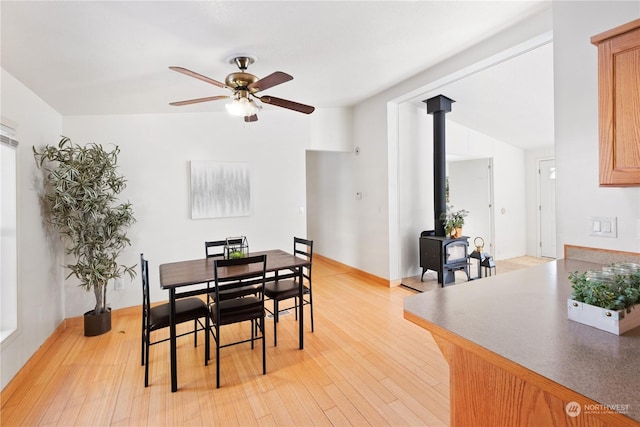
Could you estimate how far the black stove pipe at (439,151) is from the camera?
4.38m

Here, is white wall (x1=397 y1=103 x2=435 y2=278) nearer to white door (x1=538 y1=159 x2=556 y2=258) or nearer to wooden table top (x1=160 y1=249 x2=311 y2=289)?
wooden table top (x1=160 y1=249 x2=311 y2=289)

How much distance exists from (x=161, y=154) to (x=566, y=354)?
4.12m

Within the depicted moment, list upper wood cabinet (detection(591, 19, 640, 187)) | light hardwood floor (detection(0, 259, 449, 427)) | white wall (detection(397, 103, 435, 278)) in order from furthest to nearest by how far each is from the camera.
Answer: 1. white wall (detection(397, 103, 435, 278))
2. light hardwood floor (detection(0, 259, 449, 427))
3. upper wood cabinet (detection(591, 19, 640, 187))

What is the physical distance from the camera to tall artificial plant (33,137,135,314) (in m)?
2.81

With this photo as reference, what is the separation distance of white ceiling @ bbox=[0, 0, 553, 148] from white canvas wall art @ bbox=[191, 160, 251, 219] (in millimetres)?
776

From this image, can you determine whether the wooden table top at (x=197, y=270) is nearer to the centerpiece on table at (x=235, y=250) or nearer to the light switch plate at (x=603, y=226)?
the centerpiece on table at (x=235, y=250)

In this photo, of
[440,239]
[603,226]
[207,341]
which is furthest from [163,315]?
[440,239]

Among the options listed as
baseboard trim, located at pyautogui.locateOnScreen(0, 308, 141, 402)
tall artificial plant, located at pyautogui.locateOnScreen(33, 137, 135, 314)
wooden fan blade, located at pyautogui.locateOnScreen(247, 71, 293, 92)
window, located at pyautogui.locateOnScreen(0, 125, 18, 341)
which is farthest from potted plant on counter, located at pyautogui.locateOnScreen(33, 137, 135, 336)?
wooden fan blade, located at pyautogui.locateOnScreen(247, 71, 293, 92)

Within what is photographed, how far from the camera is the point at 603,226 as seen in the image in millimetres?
1829

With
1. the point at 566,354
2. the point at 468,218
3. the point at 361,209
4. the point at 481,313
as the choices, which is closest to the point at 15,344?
the point at 481,313

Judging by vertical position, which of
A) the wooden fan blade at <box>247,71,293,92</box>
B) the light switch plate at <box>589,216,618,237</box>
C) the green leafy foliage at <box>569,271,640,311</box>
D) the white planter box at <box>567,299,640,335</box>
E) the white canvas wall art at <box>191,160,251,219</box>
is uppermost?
the wooden fan blade at <box>247,71,293,92</box>

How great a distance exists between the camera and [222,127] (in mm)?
4125

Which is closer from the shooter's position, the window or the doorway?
the window

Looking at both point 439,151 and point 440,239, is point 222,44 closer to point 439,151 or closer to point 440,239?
point 439,151
